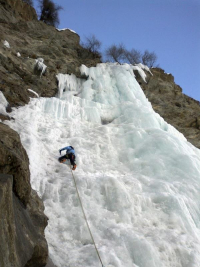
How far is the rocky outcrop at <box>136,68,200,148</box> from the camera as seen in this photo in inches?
527

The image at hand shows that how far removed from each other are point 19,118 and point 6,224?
5.35 m

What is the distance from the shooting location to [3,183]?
2.43 metres

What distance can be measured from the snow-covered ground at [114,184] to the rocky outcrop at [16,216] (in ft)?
2.13

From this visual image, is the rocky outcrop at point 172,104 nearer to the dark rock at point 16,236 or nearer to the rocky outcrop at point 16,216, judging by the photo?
the rocky outcrop at point 16,216

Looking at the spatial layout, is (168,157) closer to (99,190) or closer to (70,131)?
(99,190)

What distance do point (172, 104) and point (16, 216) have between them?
1292 centimetres

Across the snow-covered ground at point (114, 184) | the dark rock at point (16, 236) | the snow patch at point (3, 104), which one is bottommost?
the dark rock at point (16, 236)

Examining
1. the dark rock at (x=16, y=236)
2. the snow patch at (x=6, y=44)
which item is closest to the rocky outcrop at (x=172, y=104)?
the snow patch at (x=6, y=44)

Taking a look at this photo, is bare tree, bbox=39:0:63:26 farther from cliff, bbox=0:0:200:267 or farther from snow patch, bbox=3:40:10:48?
snow patch, bbox=3:40:10:48

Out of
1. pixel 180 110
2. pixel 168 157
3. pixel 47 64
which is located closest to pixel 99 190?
pixel 168 157

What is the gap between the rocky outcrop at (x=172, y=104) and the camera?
13383 millimetres

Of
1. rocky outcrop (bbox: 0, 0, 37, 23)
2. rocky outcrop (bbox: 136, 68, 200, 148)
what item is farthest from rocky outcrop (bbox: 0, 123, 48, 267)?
rocky outcrop (bbox: 0, 0, 37, 23)

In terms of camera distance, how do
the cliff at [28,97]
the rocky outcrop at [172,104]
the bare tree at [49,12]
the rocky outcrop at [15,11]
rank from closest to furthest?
the cliff at [28,97]
the rocky outcrop at [172,104]
the rocky outcrop at [15,11]
the bare tree at [49,12]

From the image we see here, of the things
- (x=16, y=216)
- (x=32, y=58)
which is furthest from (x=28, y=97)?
(x=16, y=216)
